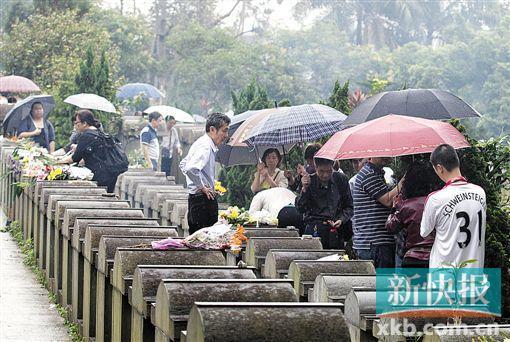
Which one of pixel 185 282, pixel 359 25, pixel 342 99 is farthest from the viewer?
pixel 359 25

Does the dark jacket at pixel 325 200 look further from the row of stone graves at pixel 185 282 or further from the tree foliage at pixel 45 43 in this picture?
the tree foliage at pixel 45 43

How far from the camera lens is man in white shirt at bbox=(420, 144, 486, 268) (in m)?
7.90

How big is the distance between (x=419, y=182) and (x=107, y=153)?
6812mm

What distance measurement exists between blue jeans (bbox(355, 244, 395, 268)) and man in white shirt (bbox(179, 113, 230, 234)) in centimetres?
172

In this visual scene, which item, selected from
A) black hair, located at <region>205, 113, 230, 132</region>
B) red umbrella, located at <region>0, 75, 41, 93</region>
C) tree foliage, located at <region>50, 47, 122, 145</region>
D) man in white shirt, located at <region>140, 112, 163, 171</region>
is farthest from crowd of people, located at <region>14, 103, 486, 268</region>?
red umbrella, located at <region>0, 75, 41, 93</region>

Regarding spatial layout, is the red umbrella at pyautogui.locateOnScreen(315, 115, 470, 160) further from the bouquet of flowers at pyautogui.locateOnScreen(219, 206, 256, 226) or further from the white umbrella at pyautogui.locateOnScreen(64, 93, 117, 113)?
the white umbrella at pyautogui.locateOnScreen(64, 93, 117, 113)

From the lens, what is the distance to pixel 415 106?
441 inches

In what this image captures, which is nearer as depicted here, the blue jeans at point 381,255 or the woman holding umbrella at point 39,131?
the blue jeans at point 381,255

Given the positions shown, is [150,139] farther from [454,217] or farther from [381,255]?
[454,217]

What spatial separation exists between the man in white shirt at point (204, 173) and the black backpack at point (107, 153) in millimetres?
3864

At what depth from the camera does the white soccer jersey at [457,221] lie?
25.9 feet

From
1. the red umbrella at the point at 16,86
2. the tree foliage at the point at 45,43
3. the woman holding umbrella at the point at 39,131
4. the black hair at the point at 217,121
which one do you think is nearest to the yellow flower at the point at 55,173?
the black hair at the point at 217,121

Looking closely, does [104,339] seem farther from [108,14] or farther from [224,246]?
[108,14]

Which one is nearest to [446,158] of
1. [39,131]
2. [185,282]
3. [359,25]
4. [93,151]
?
[185,282]
